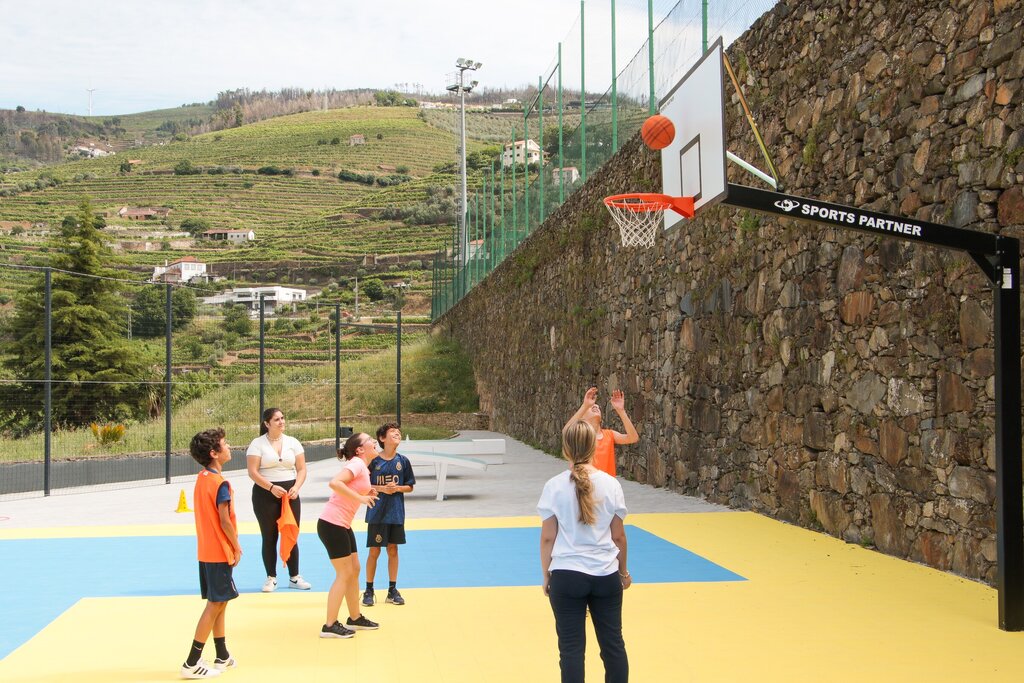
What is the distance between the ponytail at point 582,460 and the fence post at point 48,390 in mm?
13567

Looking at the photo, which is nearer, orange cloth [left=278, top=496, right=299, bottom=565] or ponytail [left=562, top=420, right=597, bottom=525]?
ponytail [left=562, top=420, right=597, bottom=525]

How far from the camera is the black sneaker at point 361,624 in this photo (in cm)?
652

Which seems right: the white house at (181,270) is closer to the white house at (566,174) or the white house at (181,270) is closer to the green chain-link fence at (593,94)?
the green chain-link fence at (593,94)

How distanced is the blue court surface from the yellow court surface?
0.40 ft

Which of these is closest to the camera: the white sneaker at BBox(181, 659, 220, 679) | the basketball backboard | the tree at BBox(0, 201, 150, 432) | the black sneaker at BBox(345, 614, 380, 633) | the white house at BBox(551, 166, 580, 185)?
the white sneaker at BBox(181, 659, 220, 679)

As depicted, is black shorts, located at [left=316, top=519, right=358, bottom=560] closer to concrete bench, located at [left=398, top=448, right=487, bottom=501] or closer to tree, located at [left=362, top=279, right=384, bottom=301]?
concrete bench, located at [left=398, top=448, right=487, bottom=501]

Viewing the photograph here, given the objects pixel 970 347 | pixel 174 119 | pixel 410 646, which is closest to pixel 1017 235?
pixel 970 347

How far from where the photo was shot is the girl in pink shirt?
6367 mm

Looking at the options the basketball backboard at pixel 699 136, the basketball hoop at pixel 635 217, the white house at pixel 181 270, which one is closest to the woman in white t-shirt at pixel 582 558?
the basketball backboard at pixel 699 136

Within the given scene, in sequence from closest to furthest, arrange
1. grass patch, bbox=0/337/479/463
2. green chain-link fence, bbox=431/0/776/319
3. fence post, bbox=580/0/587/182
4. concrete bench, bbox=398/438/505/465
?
green chain-link fence, bbox=431/0/776/319
concrete bench, bbox=398/438/505/465
grass patch, bbox=0/337/479/463
fence post, bbox=580/0/587/182

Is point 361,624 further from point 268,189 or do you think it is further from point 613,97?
point 268,189


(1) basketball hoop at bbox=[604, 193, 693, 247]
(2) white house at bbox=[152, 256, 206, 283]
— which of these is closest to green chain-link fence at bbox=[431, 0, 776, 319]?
(1) basketball hoop at bbox=[604, 193, 693, 247]

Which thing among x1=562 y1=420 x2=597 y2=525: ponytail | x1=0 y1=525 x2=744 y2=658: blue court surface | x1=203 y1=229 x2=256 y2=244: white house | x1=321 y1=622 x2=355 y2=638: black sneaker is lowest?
x1=0 y1=525 x2=744 y2=658: blue court surface

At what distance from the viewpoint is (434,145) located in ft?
362
